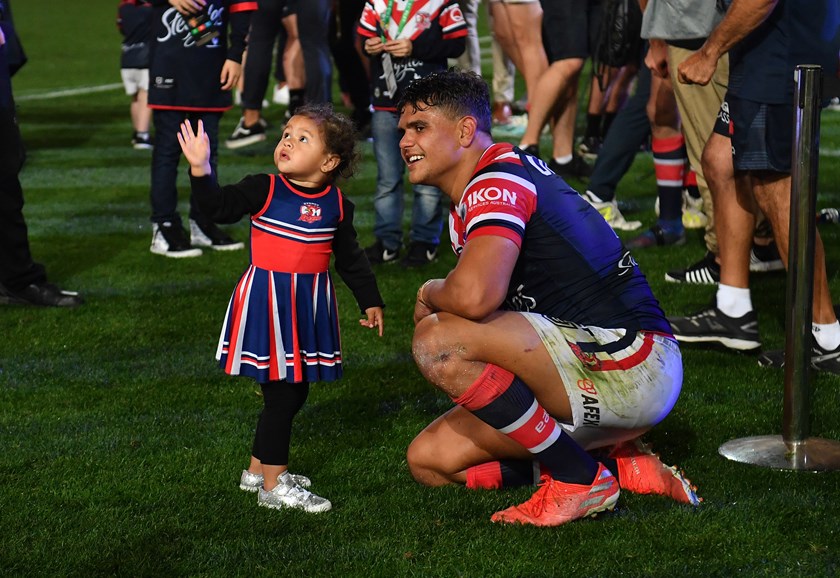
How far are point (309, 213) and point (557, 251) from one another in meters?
0.73

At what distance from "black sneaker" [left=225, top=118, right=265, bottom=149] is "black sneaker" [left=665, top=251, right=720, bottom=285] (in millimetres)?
5641

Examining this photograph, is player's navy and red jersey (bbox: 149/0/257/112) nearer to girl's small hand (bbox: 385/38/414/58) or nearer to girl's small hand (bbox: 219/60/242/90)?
girl's small hand (bbox: 219/60/242/90)

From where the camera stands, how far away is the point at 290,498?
3633 millimetres

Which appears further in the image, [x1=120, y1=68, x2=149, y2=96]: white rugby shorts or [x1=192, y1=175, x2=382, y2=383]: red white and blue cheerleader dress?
[x1=120, y1=68, x2=149, y2=96]: white rugby shorts

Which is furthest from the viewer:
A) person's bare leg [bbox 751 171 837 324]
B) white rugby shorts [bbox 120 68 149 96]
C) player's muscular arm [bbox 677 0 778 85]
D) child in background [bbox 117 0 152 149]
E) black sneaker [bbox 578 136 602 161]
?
white rugby shorts [bbox 120 68 149 96]

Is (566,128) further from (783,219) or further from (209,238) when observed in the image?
(783,219)

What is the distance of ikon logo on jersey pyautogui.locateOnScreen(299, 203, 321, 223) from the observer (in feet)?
12.2

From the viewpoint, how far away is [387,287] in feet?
20.9

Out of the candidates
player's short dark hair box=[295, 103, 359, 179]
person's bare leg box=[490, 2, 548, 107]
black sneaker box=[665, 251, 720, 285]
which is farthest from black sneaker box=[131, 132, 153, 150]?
player's short dark hair box=[295, 103, 359, 179]

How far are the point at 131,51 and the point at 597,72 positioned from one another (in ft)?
12.9

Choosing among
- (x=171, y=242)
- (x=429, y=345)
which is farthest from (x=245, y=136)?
(x=429, y=345)

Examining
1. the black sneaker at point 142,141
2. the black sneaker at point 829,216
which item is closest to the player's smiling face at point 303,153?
the black sneaker at point 829,216

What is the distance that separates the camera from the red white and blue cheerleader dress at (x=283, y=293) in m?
3.64

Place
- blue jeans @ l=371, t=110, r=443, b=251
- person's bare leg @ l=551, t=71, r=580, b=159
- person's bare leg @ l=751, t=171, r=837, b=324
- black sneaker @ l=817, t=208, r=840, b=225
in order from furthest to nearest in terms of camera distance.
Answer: person's bare leg @ l=551, t=71, r=580, b=159
black sneaker @ l=817, t=208, r=840, b=225
blue jeans @ l=371, t=110, r=443, b=251
person's bare leg @ l=751, t=171, r=837, b=324
